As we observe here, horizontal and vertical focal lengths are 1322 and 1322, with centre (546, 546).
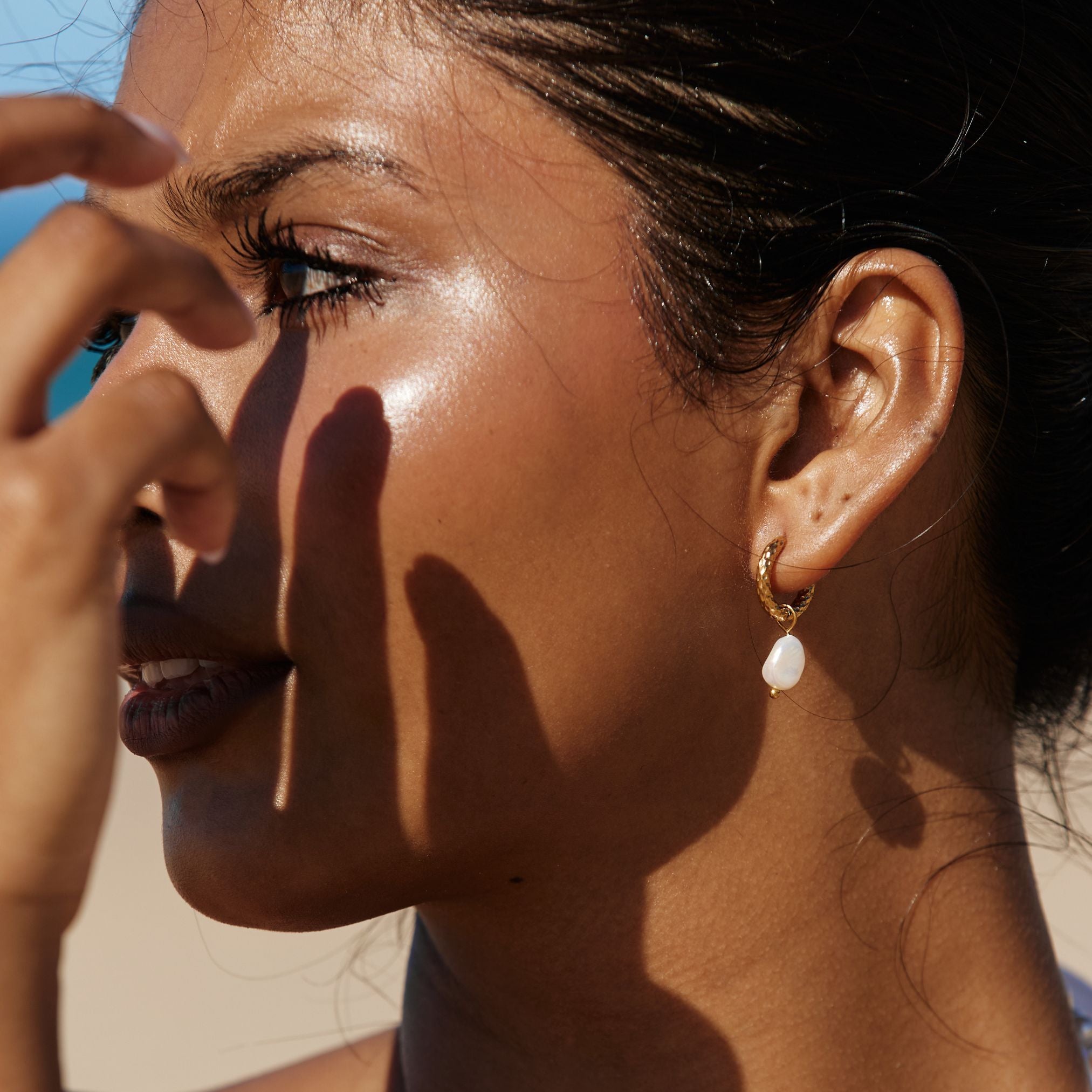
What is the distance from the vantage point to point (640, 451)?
1.40 metres

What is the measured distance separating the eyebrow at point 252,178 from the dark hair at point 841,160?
17 cm

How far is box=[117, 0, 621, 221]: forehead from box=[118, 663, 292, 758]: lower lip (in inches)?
21.5

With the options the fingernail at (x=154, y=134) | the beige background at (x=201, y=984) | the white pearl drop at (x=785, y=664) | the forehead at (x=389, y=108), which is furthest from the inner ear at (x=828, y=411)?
the beige background at (x=201, y=984)

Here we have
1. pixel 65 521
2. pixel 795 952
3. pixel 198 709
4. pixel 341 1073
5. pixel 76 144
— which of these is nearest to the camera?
pixel 65 521

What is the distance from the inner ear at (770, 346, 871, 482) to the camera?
1515 mm

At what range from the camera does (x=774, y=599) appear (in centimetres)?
150

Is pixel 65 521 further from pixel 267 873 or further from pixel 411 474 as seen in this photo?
pixel 267 873

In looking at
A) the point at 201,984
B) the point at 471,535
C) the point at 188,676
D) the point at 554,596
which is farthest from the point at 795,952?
the point at 201,984

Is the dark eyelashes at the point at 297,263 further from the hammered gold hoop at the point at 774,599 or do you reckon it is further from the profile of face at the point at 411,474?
the hammered gold hoop at the point at 774,599

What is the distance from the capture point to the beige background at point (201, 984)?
3.64 metres

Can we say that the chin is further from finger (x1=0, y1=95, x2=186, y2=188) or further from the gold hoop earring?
finger (x1=0, y1=95, x2=186, y2=188)

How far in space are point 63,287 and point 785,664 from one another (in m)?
0.87

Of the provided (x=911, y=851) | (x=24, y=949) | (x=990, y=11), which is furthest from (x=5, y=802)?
(x=990, y=11)

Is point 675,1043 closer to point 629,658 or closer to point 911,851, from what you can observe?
point 911,851
